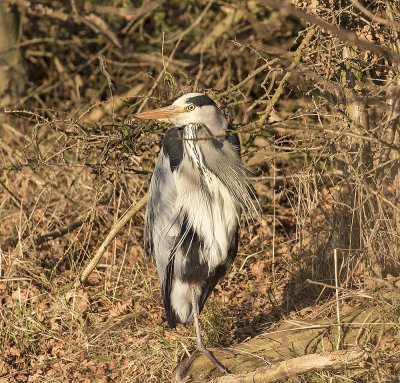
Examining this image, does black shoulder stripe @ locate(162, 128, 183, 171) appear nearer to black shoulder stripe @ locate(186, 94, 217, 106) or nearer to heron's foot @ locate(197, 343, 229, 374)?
black shoulder stripe @ locate(186, 94, 217, 106)

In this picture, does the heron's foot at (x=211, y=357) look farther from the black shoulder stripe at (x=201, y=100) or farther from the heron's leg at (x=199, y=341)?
the black shoulder stripe at (x=201, y=100)

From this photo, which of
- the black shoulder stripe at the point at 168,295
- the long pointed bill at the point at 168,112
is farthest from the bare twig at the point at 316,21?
the black shoulder stripe at the point at 168,295

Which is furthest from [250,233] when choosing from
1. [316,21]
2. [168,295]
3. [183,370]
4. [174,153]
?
[316,21]

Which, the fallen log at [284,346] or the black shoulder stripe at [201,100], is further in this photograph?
the black shoulder stripe at [201,100]

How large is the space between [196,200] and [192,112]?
53 centimetres

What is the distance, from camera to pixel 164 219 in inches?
146

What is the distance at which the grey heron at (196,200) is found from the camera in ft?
11.8

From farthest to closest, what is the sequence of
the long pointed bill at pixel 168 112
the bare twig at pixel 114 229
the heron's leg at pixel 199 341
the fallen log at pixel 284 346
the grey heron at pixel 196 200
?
the bare twig at pixel 114 229, the long pointed bill at pixel 168 112, the grey heron at pixel 196 200, the heron's leg at pixel 199 341, the fallen log at pixel 284 346

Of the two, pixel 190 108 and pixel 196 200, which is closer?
pixel 196 200

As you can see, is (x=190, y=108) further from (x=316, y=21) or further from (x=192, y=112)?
(x=316, y=21)

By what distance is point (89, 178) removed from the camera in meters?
5.29

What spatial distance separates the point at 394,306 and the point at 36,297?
2.39 metres

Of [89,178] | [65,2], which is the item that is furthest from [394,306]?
[65,2]

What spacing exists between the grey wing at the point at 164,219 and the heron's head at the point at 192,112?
8.7 inches
